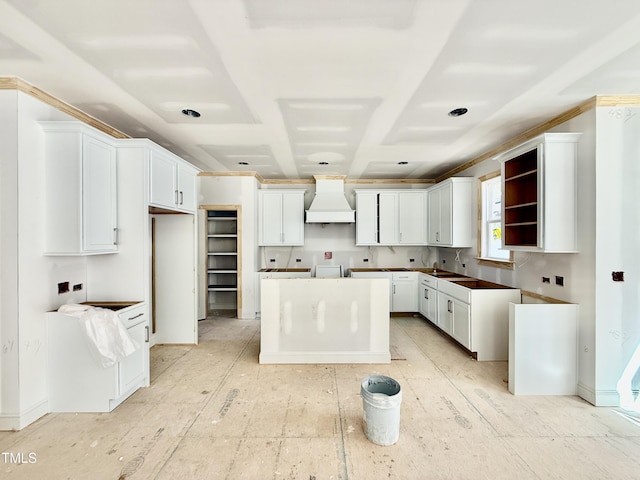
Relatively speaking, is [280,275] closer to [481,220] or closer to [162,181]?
[162,181]

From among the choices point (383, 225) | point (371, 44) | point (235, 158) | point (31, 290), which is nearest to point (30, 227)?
point (31, 290)

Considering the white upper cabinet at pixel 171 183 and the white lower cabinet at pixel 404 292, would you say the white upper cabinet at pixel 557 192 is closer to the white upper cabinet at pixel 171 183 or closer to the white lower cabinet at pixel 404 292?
the white lower cabinet at pixel 404 292

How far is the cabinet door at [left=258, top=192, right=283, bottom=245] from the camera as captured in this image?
5.44 m

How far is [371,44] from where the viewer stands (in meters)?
1.72

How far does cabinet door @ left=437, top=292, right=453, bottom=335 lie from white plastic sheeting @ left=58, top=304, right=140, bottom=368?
3.66 m

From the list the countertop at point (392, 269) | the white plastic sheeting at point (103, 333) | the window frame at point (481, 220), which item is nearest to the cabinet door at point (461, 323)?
the window frame at point (481, 220)

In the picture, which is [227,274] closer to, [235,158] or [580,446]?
[235,158]

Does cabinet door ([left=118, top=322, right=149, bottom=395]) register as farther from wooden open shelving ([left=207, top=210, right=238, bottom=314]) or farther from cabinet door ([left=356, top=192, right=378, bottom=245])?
cabinet door ([left=356, top=192, right=378, bottom=245])

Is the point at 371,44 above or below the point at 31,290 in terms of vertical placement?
above

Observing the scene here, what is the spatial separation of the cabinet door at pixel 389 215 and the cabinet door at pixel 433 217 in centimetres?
60

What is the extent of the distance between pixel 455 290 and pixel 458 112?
2236mm

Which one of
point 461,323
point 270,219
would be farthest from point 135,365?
point 461,323

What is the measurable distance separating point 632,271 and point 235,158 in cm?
452

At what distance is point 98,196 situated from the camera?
252 cm
